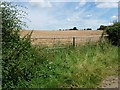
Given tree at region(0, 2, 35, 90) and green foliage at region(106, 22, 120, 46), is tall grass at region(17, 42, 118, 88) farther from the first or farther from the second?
green foliage at region(106, 22, 120, 46)

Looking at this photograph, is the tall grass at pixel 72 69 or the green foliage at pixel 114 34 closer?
the tall grass at pixel 72 69

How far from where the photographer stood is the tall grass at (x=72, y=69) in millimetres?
9375

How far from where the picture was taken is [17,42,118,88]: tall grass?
30.8ft

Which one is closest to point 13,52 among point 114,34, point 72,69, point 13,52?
point 13,52

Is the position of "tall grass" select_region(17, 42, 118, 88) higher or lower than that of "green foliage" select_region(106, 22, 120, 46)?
lower

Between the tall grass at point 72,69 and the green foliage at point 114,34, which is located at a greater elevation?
the green foliage at point 114,34

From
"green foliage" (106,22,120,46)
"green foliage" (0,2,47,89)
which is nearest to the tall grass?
"green foliage" (0,2,47,89)

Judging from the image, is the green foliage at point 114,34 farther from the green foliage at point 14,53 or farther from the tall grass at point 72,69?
the green foliage at point 14,53

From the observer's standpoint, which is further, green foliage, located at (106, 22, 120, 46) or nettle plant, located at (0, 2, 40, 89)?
green foliage, located at (106, 22, 120, 46)

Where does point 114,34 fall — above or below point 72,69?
above

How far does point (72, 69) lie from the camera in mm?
10656

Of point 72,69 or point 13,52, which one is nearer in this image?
point 13,52

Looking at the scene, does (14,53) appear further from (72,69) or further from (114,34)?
(114,34)

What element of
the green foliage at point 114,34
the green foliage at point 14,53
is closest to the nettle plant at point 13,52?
the green foliage at point 14,53
